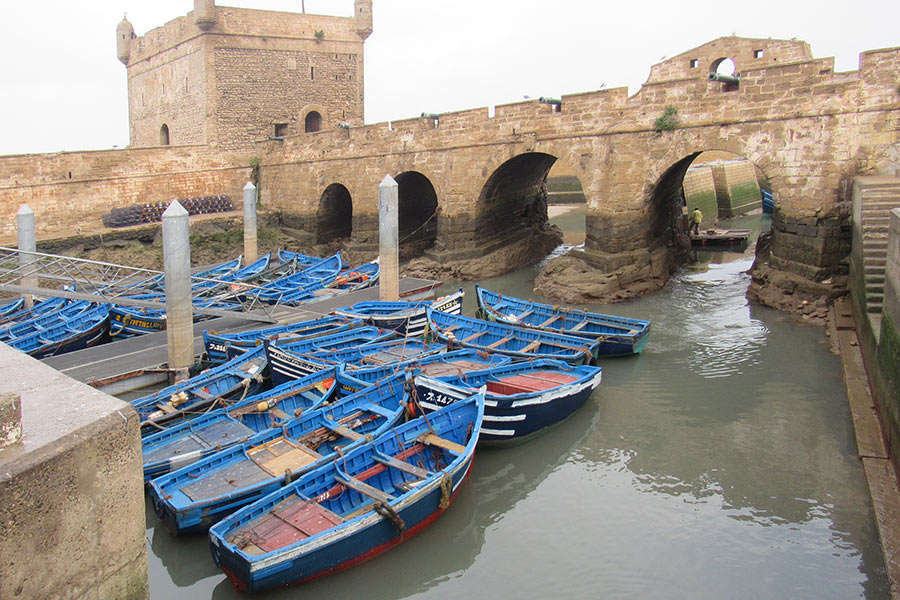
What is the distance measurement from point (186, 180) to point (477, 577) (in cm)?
2220

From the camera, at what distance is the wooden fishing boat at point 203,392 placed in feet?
30.8

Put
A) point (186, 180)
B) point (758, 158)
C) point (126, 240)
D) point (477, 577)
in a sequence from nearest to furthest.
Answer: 1. point (477, 577)
2. point (758, 158)
3. point (126, 240)
4. point (186, 180)

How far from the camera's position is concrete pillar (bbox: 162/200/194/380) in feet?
39.2

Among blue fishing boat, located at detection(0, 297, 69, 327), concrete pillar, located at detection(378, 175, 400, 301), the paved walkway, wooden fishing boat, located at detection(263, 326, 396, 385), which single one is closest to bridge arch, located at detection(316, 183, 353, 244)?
concrete pillar, located at detection(378, 175, 400, 301)

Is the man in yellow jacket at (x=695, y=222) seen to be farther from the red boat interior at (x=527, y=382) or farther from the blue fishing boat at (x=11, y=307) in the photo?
the blue fishing boat at (x=11, y=307)

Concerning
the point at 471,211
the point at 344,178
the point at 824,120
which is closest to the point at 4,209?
the point at 344,178

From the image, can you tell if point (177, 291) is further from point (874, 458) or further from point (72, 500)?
point (874, 458)

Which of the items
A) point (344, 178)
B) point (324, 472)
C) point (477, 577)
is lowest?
point (477, 577)

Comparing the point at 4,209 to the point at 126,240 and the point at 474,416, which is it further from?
the point at 474,416

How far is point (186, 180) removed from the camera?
25.3 metres

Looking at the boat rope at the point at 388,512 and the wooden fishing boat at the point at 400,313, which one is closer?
the boat rope at the point at 388,512

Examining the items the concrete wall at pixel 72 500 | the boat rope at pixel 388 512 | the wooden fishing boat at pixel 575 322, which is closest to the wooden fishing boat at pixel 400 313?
the wooden fishing boat at pixel 575 322

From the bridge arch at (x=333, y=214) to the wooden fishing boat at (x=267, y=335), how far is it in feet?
38.7

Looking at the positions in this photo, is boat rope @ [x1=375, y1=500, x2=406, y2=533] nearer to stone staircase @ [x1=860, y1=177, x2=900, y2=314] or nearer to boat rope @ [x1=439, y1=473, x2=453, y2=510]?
boat rope @ [x1=439, y1=473, x2=453, y2=510]
